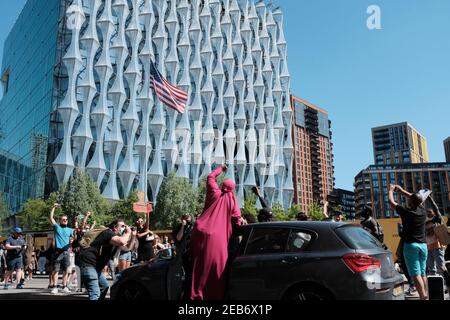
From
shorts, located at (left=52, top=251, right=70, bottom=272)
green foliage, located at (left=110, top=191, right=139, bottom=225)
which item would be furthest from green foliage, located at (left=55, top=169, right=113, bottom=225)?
shorts, located at (left=52, top=251, right=70, bottom=272)

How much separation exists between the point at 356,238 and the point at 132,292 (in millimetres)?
3734

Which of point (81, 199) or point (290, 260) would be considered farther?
point (81, 199)

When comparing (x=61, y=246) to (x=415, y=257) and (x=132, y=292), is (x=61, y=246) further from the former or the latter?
(x=415, y=257)

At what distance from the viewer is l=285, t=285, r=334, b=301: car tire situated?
5547 mm

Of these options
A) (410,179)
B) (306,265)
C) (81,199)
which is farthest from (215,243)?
(410,179)

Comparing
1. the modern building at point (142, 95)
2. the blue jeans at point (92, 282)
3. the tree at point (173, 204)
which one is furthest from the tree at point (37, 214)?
the blue jeans at point (92, 282)

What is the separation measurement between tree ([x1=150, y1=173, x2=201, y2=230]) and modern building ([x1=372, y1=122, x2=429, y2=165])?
14466 cm

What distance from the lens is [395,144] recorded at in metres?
188

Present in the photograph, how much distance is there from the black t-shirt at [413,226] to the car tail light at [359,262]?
201 centimetres

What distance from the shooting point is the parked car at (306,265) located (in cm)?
551

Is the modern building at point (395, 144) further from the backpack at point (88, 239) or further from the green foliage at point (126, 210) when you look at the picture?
the backpack at point (88, 239)

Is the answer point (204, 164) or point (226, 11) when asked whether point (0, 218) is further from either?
point (226, 11)
